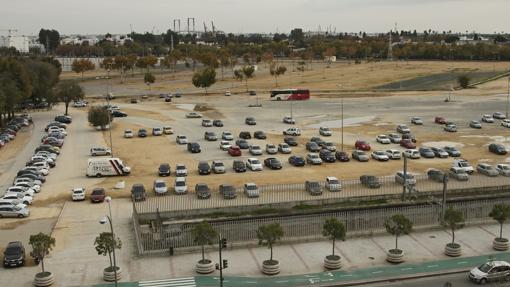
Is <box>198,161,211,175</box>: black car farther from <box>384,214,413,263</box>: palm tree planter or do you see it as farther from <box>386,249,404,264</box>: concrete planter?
<box>386,249,404,264</box>: concrete planter

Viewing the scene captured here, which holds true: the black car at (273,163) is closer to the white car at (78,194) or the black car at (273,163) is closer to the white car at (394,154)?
the white car at (394,154)

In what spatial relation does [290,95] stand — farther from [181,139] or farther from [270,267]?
[270,267]

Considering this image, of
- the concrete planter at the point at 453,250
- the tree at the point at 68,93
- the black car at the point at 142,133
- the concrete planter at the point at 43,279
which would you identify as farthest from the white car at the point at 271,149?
the tree at the point at 68,93

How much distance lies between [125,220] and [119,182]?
29.5ft

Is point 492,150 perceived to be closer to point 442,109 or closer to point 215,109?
point 442,109

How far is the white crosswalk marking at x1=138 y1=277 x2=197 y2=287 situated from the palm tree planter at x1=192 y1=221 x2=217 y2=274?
0.71m

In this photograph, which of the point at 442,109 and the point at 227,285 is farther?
the point at 442,109

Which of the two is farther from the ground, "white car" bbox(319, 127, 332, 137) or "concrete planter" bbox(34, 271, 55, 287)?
"white car" bbox(319, 127, 332, 137)

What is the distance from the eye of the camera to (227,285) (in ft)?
81.2

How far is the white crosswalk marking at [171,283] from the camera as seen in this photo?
973 inches

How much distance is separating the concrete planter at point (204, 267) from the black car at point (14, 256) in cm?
817

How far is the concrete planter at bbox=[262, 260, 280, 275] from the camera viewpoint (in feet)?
84.5

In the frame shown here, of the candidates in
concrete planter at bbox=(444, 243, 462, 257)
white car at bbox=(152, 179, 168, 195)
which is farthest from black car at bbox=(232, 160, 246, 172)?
concrete planter at bbox=(444, 243, 462, 257)

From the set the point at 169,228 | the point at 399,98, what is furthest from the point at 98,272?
the point at 399,98
